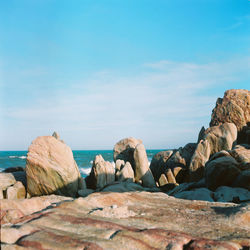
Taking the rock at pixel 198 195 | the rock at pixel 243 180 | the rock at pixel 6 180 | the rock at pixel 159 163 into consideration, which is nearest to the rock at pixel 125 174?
the rock at pixel 159 163

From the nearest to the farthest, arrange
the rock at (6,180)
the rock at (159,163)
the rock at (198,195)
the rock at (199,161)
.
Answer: the rock at (198,195) → the rock at (6,180) → the rock at (199,161) → the rock at (159,163)

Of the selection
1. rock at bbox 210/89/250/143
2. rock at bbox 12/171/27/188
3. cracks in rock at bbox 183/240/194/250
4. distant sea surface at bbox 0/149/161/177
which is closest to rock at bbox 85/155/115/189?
rock at bbox 12/171/27/188

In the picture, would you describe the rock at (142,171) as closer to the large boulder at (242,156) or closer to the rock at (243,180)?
the large boulder at (242,156)

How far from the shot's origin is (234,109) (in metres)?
26.6

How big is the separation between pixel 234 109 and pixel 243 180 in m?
13.7

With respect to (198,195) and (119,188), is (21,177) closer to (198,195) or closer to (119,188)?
(119,188)

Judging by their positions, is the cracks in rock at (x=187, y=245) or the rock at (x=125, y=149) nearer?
the cracks in rock at (x=187, y=245)

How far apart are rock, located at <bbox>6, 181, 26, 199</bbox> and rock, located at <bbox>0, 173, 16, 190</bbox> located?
0.62 m

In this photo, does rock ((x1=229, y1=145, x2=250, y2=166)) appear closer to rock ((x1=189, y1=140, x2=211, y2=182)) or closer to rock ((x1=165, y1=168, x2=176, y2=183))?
rock ((x1=189, y1=140, x2=211, y2=182))

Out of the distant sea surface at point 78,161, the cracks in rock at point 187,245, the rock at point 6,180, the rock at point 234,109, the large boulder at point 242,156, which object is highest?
the rock at point 234,109

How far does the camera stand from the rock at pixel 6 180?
648 inches

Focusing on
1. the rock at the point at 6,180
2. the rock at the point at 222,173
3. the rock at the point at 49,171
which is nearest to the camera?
the rock at the point at 222,173

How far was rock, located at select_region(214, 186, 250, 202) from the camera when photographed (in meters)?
12.6

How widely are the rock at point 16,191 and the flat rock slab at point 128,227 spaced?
1055 cm
